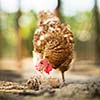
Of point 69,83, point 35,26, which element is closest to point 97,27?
point 35,26

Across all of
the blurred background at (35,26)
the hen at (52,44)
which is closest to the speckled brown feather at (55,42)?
the hen at (52,44)

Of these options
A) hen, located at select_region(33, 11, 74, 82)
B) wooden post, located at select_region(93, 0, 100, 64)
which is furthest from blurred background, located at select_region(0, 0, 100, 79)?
hen, located at select_region(33, 11, 74, 82)

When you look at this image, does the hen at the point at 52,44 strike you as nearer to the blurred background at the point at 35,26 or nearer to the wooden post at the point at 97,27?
the blurred background at the point at 35,26

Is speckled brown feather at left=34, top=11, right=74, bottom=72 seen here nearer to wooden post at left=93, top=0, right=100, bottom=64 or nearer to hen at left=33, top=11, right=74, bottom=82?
hen at left=33, top=11, right=74, bottom=82

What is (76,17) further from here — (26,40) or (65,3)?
(26,40)

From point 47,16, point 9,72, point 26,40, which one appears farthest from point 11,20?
point 47,16

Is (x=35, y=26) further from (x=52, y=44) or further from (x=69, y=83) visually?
(x=69, y=83)

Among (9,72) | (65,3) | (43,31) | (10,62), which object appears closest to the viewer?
(43,31)
